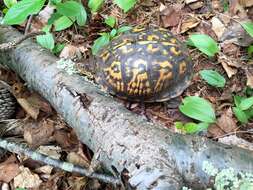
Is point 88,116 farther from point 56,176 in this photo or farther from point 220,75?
point 220,75

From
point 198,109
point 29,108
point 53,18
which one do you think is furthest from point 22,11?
point 198,109

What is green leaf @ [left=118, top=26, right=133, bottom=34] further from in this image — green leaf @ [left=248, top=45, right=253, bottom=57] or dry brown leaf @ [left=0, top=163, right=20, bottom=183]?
dry brown leaf @ [left=0, top=163, right=20, bottom=183]

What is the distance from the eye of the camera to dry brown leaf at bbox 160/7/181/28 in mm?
2723

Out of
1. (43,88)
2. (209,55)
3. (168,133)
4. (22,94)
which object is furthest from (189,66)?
A: (22,94)

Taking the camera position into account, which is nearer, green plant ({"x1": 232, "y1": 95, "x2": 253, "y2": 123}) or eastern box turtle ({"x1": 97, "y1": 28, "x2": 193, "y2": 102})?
green plant ({"x1": 232, "y1": 95, "x2": 253, "y2": 123})

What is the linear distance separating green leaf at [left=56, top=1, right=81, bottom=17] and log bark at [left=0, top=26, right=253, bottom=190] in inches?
19.5

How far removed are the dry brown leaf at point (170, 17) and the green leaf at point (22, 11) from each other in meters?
0.88

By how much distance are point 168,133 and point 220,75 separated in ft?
2.36

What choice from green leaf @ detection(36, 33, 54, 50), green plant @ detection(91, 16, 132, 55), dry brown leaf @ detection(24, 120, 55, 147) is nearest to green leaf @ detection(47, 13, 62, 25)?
green leaf @ detection(36, 33, 54, 50)

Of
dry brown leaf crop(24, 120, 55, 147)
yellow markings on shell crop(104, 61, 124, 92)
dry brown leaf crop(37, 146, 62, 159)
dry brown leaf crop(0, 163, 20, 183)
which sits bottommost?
dry brown leaf crop(0, 163, 20, 183)

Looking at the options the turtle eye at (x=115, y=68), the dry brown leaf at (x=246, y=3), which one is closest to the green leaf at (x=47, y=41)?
the turtle eye at (x=115, y=68)

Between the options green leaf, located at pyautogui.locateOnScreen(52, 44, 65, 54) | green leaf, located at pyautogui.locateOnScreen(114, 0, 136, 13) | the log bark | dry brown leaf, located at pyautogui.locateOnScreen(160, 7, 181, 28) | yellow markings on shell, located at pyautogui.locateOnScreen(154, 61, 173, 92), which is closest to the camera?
the log bark

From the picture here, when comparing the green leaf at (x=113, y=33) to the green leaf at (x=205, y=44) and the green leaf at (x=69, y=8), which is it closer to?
the green leaf at (x=69, y=8)

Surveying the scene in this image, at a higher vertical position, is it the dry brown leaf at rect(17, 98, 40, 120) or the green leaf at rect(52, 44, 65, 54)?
the green leaf at rect(52, 44, 65, 54)
